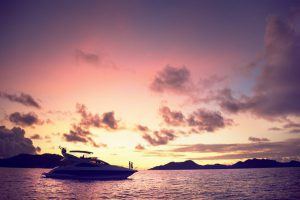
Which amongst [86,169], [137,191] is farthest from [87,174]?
[137,191]

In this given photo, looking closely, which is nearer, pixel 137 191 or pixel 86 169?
pixel 137 191

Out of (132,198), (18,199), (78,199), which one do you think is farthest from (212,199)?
(18,199)

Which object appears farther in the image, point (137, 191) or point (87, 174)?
point (87, 174)

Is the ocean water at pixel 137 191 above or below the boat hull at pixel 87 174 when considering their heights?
below

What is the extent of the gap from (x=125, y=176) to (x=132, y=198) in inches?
1192

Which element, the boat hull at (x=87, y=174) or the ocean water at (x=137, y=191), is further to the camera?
the boat hull at (x=87, y=174)

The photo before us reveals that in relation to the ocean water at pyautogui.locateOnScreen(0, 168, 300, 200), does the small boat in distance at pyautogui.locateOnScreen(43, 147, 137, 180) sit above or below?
above

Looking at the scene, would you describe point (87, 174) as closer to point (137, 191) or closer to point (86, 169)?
point (86, 169)

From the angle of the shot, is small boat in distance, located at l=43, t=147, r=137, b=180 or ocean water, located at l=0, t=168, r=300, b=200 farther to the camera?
small boat in distance, located at l=43, t=147, r=137, b=180

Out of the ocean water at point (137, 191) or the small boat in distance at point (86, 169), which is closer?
the ocean water at point (137, 191)

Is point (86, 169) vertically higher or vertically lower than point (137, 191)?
higher

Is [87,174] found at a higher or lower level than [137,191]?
higher

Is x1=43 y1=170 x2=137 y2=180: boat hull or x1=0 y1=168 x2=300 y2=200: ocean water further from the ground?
x1=43 y1=170 x2=137 y2=180: boat hull

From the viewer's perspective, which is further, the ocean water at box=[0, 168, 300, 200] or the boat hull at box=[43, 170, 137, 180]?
the boat hull at box=[43, 170, 137, 180]
